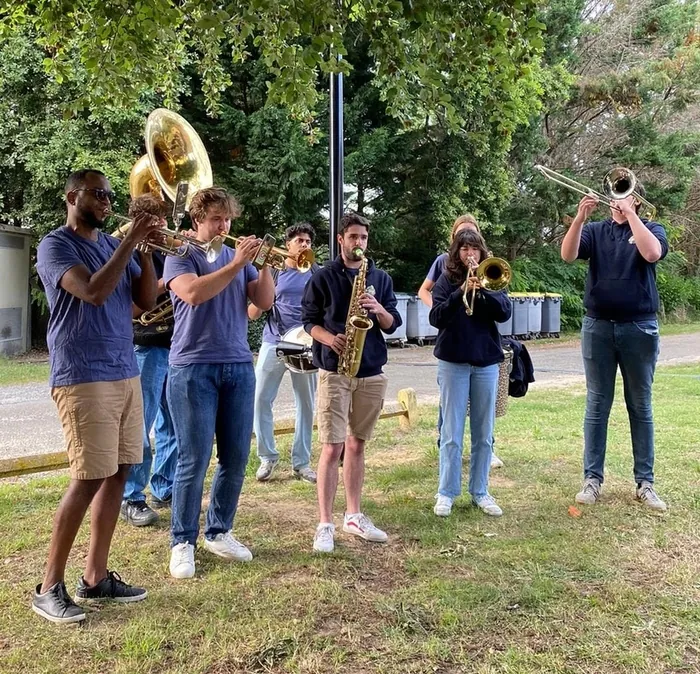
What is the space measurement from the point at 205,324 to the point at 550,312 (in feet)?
59.5

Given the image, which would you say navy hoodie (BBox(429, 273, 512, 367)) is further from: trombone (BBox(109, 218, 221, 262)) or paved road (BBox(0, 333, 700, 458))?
paved road (BBox(0, 333, 700, 458))

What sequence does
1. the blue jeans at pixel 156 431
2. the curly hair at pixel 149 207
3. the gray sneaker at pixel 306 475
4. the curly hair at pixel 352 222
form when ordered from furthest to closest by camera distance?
the gray sneaker at pixel 306 475, the blue jeans at pixel 156 431, the curly hair at pixel 352 222, the curly hair at pixel 149 207

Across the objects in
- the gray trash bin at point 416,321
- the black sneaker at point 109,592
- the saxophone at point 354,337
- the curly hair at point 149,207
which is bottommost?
the black sneaker at point 109,592

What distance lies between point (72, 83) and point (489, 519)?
11628 millimetres

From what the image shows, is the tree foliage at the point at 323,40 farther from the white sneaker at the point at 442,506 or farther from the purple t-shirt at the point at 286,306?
the white sneaker at the point at 442,506

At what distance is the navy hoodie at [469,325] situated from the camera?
14.3ft

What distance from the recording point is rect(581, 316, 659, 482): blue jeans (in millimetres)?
4512

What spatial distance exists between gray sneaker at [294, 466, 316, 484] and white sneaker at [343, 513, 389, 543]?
1124mm

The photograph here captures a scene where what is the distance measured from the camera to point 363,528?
13.2 feet

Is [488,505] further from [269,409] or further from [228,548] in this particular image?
[269,409]

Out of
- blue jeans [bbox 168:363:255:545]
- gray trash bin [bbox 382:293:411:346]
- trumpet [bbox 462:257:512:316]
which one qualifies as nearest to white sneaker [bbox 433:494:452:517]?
trumpet [bbox 462:257:512:316]

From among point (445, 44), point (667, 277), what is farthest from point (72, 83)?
point (667, 277)

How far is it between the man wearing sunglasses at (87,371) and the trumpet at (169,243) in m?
0.18

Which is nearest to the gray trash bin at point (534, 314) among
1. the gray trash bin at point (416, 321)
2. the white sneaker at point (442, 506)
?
the gray trash bin at point (416, 321)
